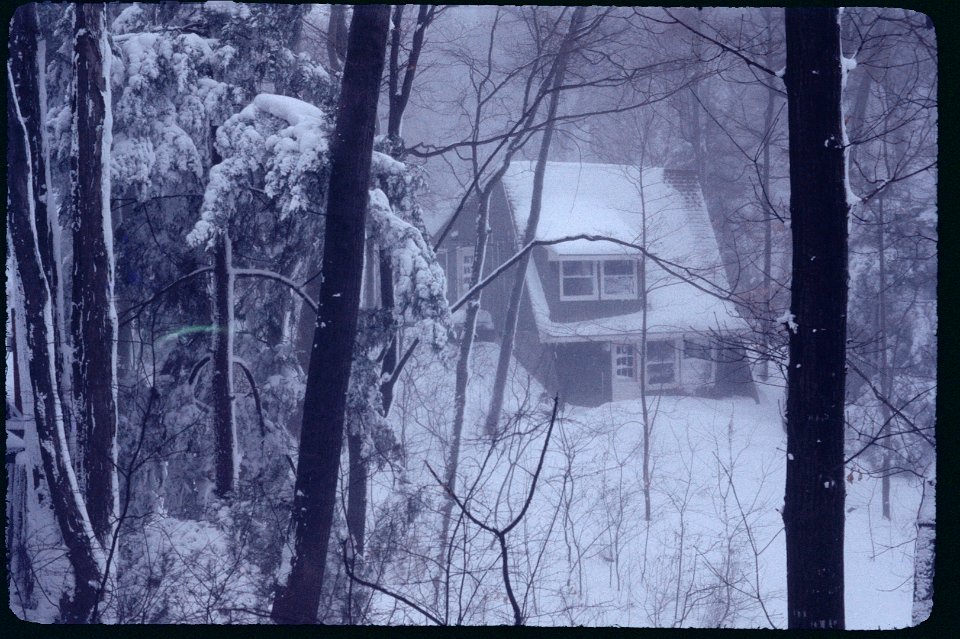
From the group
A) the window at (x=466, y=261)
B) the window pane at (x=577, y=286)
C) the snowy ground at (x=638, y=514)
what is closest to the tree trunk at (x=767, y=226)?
the snowy ground at (x=638, y=514)

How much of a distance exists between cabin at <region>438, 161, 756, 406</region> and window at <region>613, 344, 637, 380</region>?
0.04m

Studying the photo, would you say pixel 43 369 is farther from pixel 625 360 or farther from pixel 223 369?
pixel 625 360

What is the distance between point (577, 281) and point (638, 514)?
4323mm

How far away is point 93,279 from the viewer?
4844 millimetres

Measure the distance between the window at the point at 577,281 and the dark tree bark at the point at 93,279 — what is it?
292 inches

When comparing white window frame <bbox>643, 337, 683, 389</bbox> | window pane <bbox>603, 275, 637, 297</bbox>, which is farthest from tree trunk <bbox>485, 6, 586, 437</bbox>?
white window frame <bbox>643, 337, 683, 389</bbox>

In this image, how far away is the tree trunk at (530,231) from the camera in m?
7.79

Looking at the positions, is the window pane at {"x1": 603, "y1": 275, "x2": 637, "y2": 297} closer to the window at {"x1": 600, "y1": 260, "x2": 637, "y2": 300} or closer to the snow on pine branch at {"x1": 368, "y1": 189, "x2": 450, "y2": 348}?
the window at {"x1": 600, "y1": 260, "x2": 637, "y2": 300}

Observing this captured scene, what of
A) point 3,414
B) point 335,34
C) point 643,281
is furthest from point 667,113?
point 3,414

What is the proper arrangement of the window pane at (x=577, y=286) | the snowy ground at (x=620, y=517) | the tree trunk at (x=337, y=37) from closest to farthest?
1. the snowy ground at (x=620, y=517)
2. the tree trunk at (x=337, y=37)
3. the window pane at (x=577, y=286)

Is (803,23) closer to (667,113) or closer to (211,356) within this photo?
(667,113)

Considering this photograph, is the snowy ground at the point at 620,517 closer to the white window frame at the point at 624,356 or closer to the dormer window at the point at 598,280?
the white window frame at the point at 624,356

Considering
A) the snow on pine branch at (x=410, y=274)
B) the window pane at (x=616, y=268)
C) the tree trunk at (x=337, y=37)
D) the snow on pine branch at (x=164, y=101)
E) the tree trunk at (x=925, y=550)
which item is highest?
the tree trunk at (x=337, y=37)

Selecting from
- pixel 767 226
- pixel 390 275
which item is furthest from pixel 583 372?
pixel 767 226
